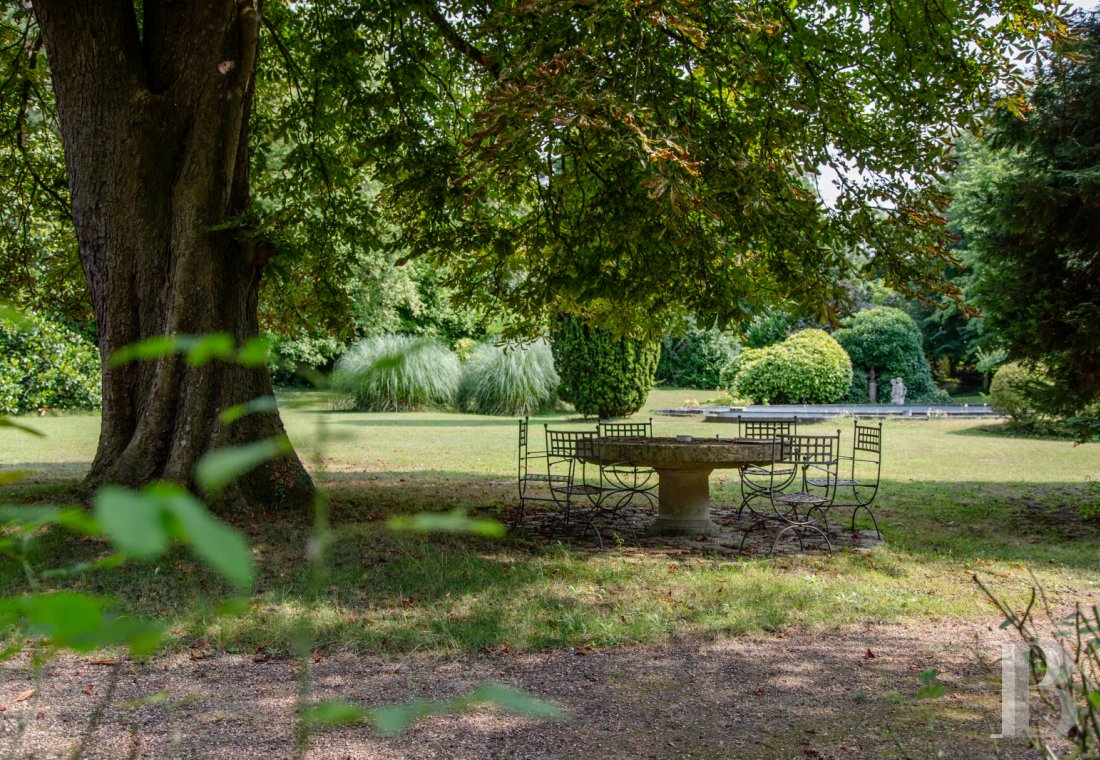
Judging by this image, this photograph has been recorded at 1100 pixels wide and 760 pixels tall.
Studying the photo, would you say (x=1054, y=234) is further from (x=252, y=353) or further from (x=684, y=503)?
(x=252, y=353)

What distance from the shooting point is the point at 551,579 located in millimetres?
7031

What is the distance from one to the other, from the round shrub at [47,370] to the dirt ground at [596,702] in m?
18.3

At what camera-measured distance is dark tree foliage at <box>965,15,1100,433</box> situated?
9211 mm

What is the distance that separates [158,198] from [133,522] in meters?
8.62

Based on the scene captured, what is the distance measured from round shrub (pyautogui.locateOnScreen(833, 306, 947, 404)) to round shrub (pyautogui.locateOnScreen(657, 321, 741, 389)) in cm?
496

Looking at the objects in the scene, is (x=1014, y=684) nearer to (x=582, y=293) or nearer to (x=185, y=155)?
(x=582, y=293)

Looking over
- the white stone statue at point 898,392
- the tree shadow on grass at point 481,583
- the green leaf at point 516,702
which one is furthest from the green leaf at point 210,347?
the white stone statue at point 898,392

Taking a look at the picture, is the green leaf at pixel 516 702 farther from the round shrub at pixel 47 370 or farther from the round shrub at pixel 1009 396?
the round shrub at pixel 47 370

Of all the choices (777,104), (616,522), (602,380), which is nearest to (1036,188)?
(777,104)

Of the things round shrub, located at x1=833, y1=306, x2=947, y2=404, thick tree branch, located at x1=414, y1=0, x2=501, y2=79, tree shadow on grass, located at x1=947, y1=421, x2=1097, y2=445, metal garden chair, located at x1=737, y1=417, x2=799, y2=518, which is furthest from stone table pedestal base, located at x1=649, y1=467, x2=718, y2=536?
round shrub, located at x1=833, y1=306, x2=947, y2=404

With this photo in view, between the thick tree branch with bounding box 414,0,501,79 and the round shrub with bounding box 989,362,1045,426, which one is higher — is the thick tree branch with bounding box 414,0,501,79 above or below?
above

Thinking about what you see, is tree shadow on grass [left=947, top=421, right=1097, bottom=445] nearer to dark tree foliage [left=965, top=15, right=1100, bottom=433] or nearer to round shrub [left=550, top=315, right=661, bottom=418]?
round shrub [left=550, top=315, right=661, bottom=418]

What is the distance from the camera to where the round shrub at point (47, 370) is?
68.6ft

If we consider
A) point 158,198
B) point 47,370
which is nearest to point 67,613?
point 158,198
